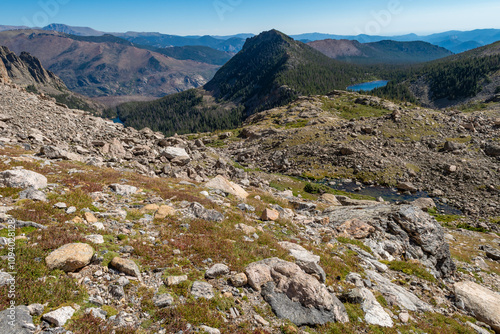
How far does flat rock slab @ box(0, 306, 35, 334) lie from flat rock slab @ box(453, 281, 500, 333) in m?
18.2

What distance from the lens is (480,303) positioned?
1234 cm

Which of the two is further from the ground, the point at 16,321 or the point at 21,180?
the point at 21,180

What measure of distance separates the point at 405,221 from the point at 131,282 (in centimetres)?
1938

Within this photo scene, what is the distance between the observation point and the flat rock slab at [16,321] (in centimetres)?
517

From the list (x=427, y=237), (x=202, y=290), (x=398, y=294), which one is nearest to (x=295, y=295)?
(x=202, y=290)

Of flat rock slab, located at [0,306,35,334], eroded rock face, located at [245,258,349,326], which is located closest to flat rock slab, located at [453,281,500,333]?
eroded rock face, located at [245,258,349,326]

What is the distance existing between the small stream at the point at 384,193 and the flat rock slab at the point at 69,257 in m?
44.9

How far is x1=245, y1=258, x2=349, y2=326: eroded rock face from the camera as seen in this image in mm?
8562

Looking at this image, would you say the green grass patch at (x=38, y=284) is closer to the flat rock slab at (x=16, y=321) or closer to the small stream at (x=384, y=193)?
the flat rock slab at (x=16, y=321)

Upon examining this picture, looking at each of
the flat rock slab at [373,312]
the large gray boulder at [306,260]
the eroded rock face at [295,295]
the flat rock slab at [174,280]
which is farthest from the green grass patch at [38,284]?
the flat rock slab at [373,312]

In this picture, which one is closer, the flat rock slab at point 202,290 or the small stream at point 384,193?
the flat rock slab at point 202,290

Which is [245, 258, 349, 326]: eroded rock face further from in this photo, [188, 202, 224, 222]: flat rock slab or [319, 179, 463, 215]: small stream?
[319, 179, 463, 215]: small stream

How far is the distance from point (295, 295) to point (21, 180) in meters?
14.3

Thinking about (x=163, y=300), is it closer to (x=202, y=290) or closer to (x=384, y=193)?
(x=202, y=290)
